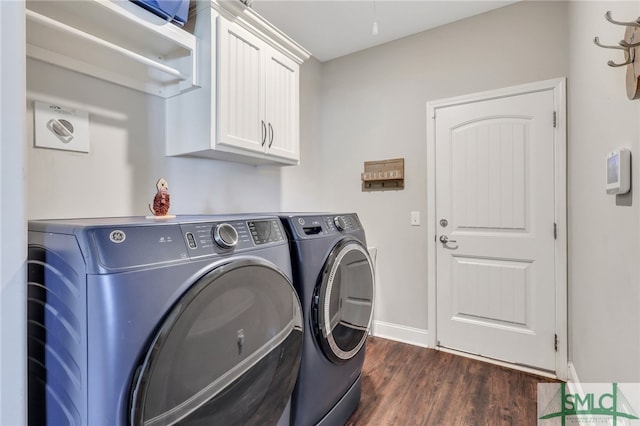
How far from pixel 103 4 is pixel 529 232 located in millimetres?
2615

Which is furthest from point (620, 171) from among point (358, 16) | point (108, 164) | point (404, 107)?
point (108, 164)

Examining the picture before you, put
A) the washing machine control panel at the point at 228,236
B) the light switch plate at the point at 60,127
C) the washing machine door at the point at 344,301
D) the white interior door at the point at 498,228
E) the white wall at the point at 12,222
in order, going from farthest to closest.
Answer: the white interior door at the point at 498,228 → the washing machine door at the point at 344,301 → the light switch plate at the point at 60,127 → the washing machine control panel at the point at 228,236 → the white wall at the point at 12,222

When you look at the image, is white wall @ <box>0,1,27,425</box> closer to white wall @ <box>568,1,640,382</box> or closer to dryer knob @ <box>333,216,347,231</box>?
dryer knob @ <box>333,216,347,231</box>

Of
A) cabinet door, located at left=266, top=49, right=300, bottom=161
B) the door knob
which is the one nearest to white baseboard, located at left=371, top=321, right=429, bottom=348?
the door knob

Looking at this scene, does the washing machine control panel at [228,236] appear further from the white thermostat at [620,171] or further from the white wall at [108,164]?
the white thermostat at [620,171]

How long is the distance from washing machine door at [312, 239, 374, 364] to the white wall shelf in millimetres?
1121

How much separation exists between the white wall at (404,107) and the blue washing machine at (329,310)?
103 centimetres

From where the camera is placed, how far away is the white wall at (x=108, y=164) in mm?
1236

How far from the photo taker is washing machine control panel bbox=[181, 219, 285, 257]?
88cm

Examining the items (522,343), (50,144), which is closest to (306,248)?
(50,144)

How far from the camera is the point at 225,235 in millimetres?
958

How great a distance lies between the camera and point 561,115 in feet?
6.67

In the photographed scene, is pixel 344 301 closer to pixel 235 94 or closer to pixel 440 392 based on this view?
pixel 440 392
